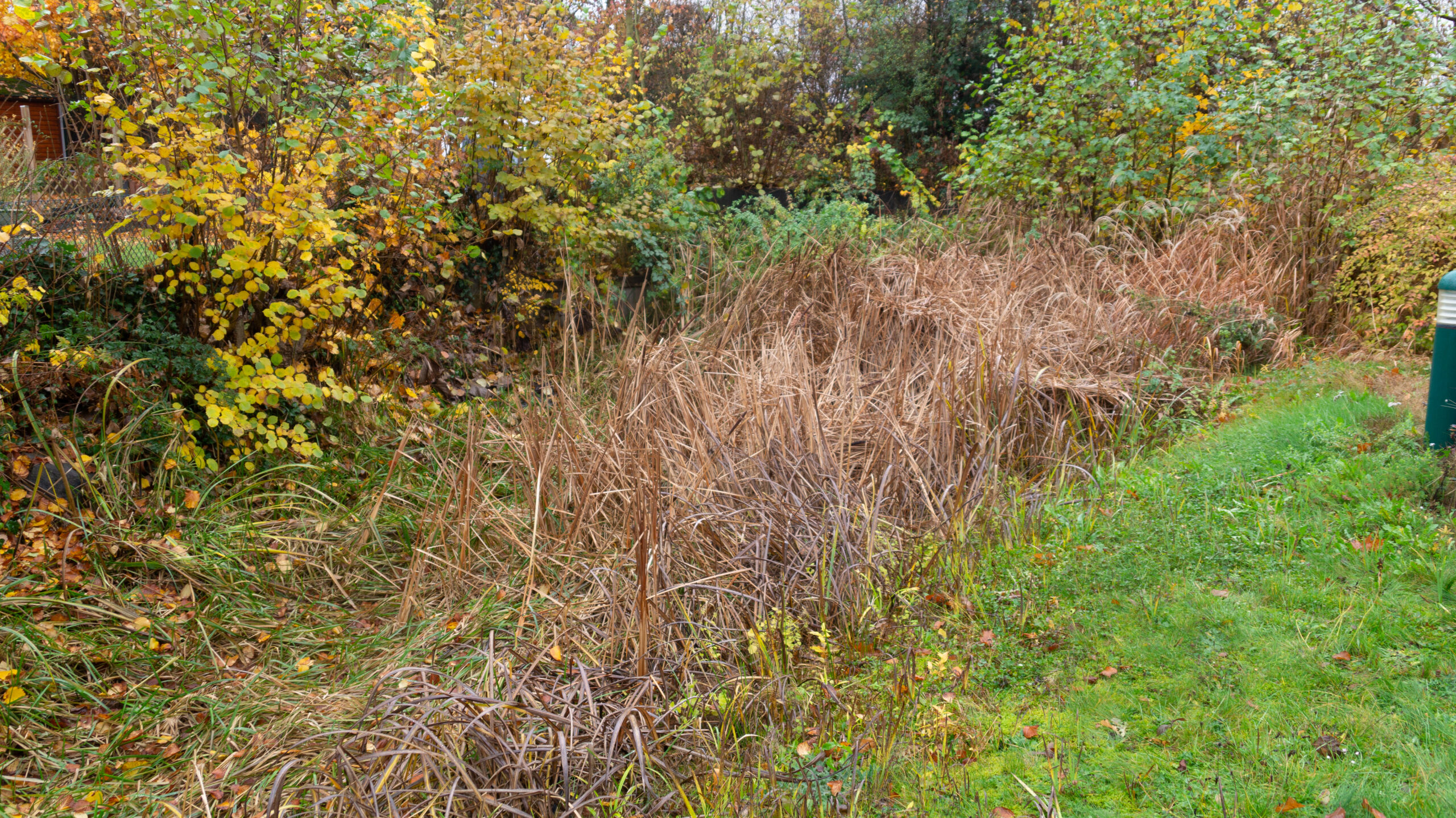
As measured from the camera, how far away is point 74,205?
14.9ft

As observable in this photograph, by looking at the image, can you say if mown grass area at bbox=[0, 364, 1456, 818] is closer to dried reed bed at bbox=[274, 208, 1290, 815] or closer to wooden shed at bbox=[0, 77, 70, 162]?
dried reed bed at bbox=[274, 208, 1290, 815]

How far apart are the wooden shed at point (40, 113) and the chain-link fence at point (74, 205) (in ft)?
1.09

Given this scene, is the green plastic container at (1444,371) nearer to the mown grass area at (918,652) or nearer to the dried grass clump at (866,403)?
the mown grass area at (918,652)

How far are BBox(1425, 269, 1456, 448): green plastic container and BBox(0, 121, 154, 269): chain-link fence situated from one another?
6022 mm

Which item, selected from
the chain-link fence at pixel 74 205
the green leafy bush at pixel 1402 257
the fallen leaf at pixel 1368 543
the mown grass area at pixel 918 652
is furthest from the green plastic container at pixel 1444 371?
the chain-link fence at pixel 74 205

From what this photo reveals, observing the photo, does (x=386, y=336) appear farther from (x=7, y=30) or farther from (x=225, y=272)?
(x=7, y=30)

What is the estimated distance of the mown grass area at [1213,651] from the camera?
99.1 inches

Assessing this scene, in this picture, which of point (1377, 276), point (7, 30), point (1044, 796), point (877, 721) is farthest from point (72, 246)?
point (1377, 276)

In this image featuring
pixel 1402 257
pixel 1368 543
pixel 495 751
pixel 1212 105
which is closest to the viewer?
pixel 495 751

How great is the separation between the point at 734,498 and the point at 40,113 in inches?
213

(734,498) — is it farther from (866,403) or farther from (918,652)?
(918,652)

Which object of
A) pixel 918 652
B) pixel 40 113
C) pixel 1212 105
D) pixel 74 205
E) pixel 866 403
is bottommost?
pixel 918 652

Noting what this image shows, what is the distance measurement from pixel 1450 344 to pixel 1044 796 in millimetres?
2977

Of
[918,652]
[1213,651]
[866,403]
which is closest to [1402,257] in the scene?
[866,403]
